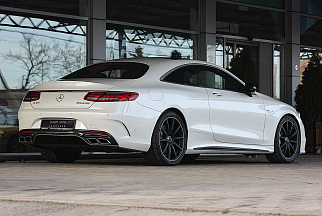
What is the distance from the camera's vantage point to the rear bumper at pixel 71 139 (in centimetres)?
721

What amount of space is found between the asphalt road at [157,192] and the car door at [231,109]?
149 centimetres

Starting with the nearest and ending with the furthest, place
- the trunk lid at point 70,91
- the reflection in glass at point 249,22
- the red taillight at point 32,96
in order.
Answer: the trunk lid at point 70,91
the red taillight at point 32,96
the reflection in glass at point 249,22

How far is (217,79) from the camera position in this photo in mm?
9023

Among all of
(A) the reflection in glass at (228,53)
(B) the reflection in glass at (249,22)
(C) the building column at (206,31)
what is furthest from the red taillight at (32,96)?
(A) the reflection in glass at (228,53)

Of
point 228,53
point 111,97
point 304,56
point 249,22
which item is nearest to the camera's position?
point 111,97

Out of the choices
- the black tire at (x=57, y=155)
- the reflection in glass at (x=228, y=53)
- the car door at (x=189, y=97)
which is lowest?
the black tire at (x=57, y=155)

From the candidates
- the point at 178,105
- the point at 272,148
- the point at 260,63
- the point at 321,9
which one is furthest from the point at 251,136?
the point at 321,9

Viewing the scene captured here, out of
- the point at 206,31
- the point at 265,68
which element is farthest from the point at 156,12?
the point at 265,68

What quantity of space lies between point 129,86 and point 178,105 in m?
0.78

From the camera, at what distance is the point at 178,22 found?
15.6 metres

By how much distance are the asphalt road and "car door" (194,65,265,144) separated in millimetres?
1491

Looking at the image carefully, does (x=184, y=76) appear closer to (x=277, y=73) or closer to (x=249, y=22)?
(x=249, y=22)

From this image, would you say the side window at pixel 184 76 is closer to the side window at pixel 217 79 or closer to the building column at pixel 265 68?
the side window at pixel 217 79

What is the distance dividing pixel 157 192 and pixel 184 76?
3.74m
